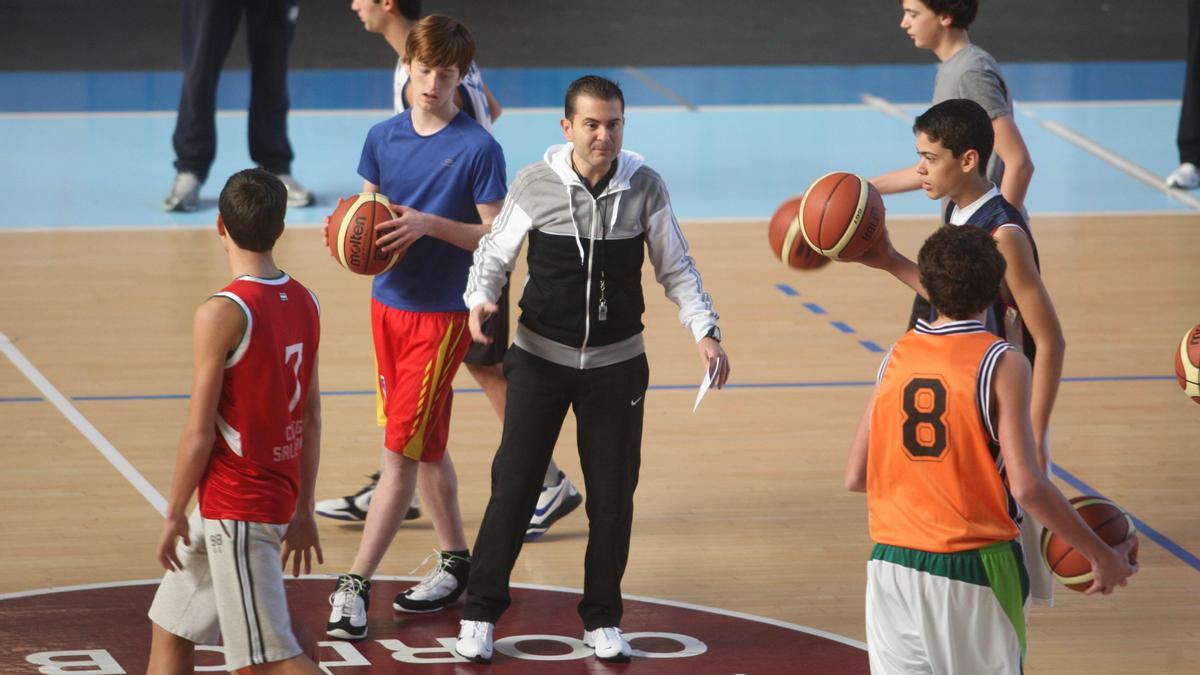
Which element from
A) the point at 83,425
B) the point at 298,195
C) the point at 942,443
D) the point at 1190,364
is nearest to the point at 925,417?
the point at 942,443

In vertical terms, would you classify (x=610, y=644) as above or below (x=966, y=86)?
below

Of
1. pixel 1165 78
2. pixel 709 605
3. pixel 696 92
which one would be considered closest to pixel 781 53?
pixel 696 92

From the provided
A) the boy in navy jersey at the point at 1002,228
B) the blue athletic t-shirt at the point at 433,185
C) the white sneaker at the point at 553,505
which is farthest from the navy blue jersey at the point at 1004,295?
the white sneaker at the point at 553,505

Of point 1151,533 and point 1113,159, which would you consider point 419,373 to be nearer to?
point 1151,533

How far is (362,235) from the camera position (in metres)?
4.79

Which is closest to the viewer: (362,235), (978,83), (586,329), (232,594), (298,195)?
(232,594)

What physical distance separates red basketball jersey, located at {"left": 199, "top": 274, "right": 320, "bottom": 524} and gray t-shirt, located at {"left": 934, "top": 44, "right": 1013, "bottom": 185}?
7.33 feet

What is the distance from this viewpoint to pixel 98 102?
15.0m

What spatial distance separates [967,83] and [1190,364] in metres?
1.08

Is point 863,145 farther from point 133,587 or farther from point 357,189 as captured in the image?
point 133,587

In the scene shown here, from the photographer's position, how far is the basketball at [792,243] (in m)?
5.00

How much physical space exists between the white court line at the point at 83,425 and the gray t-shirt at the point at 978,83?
310 cm

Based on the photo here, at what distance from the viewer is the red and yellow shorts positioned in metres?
4.94

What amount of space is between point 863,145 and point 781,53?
199 inches
